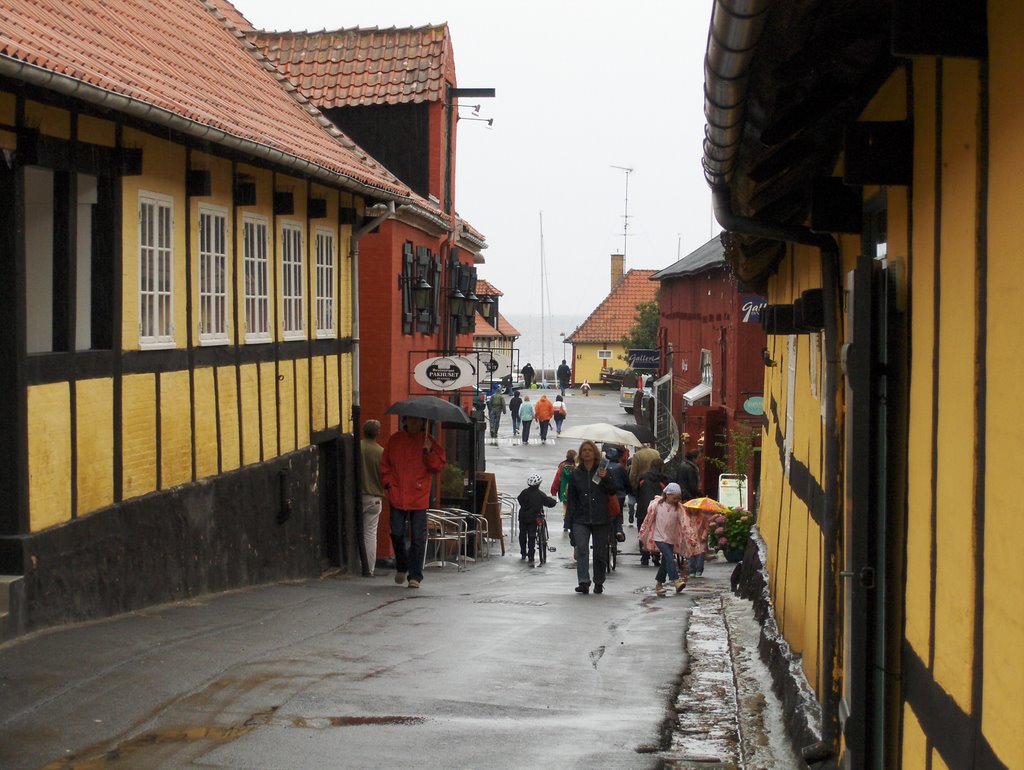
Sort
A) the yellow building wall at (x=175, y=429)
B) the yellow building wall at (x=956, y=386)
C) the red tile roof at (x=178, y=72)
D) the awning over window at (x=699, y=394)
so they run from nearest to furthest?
the yellow building wall at (x=956, y=386) → the red tile roof at (x=178, y=72) → the yellow building wall at (x=175, y=429) → the awning over window at (x=699, y=394)

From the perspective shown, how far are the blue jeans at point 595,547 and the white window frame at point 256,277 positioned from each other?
12.4 ft

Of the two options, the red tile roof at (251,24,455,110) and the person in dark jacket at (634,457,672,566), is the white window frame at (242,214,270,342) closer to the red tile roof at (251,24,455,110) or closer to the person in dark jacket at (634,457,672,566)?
the person in dark jacket at (634,457,672,566)

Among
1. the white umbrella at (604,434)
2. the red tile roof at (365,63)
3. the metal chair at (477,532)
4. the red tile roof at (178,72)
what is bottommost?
the metal chair at (477,532)

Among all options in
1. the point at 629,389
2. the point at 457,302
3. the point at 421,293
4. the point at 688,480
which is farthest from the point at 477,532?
the point at 629,389

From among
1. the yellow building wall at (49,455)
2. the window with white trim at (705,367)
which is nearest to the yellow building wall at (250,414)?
the yellow building wall at (49,455)

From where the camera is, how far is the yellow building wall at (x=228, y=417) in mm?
13953

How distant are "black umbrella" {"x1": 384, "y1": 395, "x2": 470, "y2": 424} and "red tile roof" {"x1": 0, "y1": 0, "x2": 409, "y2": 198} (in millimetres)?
2484

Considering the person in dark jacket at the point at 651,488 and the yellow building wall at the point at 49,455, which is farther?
the person in dark jacket at the point at 651,488

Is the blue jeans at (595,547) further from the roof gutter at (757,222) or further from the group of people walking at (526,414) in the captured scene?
the group of people walking at (526,414)

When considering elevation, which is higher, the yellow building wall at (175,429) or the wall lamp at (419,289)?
the wall lamp at (419,289)

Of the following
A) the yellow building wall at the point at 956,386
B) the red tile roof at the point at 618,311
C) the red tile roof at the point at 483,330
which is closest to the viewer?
the yellow building wall at the point at 956,386

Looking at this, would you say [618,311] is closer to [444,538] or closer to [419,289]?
[419,289]

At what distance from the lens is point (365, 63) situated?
1052 inches

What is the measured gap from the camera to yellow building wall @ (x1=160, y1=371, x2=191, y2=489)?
12.4 meters
